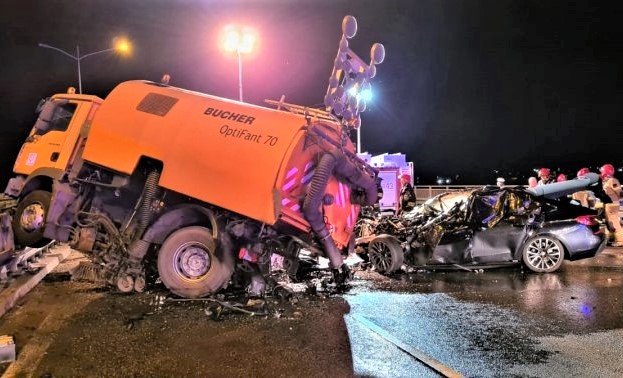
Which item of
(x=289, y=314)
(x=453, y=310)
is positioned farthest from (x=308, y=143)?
(x=453, y=310)

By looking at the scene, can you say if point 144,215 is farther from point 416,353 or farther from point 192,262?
point 416,353

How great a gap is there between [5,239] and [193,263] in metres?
2.64

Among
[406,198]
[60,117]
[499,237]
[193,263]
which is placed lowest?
[193,263]

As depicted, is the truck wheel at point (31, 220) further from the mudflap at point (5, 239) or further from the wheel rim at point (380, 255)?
the wheel rim at point (380, 255)

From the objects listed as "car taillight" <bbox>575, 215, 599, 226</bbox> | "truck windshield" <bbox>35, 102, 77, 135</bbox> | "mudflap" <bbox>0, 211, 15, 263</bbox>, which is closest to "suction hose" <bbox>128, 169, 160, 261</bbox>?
"mudflap" <bbox>0, 211, 15, 263</bbox>

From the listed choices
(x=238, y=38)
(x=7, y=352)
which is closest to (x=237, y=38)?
(x=238, y=38)

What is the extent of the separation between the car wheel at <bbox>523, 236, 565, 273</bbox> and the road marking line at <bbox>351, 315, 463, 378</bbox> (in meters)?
4.19

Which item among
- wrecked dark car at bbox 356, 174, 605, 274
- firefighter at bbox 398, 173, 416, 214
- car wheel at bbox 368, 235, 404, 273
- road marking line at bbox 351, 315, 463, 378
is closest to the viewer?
road marking line at bbox 351, 315, 463, 378

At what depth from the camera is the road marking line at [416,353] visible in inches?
173

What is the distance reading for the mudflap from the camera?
704 centimetres

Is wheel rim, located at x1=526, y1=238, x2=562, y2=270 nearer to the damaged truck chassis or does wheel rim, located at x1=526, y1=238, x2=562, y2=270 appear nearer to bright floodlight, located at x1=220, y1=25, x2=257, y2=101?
the damaged truck chassis

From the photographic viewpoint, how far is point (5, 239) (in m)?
7.14

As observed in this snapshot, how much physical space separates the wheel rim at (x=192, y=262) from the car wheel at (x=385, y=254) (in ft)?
10.8

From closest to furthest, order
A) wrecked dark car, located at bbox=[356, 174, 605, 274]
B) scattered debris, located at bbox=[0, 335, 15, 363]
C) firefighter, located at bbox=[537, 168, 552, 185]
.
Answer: scattered debris, located at bbox=[0, 335, 15, 363] < wrecked dark car, located at bbox=[356, 174, 605, 274] < firefighter, located at bbox=[537, 168, 552, 185]
